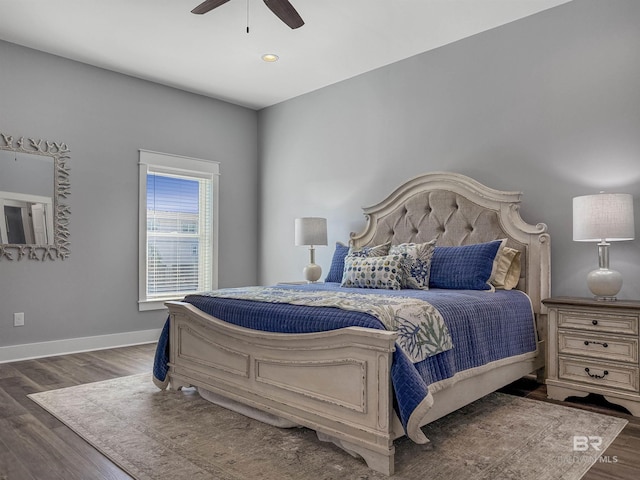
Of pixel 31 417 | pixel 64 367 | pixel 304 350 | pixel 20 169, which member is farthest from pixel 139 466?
pixel 20 169

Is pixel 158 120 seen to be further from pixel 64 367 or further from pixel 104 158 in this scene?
pixel 64 367

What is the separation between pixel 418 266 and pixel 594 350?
1.20 meters

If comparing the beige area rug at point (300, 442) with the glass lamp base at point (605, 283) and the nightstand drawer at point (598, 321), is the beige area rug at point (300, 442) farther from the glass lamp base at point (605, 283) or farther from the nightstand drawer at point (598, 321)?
the glass lamp base at point (605, 283)

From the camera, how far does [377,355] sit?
6.31 feet

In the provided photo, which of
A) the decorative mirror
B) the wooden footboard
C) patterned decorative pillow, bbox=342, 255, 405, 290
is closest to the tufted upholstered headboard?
patterned decorative pillow, bbox=342, 255, 405, 290

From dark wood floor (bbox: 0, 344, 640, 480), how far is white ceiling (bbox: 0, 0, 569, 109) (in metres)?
Result: 2.79

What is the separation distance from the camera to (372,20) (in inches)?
143

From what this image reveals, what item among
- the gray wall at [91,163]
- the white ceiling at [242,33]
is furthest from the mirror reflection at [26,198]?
the white ceiling at [242,33]

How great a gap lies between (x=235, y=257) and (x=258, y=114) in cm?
190

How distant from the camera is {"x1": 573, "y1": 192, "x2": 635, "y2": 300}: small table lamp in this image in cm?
279

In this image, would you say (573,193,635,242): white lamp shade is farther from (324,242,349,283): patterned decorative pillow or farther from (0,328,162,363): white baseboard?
(0,328,162,363): white baseboard

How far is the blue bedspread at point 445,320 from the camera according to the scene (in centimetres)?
187

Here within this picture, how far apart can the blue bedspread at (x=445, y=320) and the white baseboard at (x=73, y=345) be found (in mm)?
A: 1731

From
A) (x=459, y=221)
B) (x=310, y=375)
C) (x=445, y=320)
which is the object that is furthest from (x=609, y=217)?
(x=310, y=375)
